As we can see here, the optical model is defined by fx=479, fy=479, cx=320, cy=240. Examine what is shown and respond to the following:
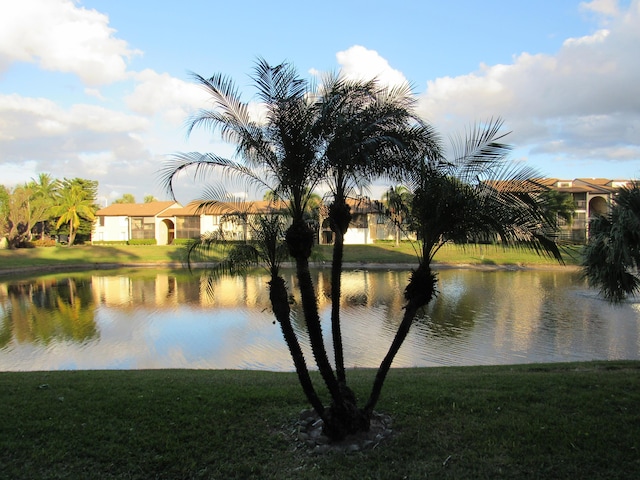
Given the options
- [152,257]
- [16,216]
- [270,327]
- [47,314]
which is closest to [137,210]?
[16,216]

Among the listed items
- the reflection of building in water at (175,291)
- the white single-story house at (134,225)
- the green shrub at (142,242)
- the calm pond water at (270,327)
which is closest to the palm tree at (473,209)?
the calm pond water at (270,327)

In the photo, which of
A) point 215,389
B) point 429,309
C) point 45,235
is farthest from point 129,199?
point 215,389

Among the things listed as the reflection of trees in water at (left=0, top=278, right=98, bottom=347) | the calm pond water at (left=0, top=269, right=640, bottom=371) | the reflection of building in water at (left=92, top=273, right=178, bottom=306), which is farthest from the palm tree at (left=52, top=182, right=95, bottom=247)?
the calm pond water at (left=0, top=269, right=640, bottom=371)

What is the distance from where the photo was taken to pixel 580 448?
A: 5.36m

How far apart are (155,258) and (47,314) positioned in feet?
93.7

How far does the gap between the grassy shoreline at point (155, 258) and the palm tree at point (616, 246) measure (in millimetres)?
26776

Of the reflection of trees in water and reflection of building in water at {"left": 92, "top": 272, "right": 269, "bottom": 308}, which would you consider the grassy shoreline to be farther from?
the reflection of trees in water

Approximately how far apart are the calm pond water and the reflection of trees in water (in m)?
0.05

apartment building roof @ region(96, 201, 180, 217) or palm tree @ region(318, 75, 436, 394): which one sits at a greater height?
apartment building roof @ region(96, 201, 180, 217)

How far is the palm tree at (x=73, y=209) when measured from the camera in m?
63.5

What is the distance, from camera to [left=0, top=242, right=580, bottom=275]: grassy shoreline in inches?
1598

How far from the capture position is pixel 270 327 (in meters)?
16.5

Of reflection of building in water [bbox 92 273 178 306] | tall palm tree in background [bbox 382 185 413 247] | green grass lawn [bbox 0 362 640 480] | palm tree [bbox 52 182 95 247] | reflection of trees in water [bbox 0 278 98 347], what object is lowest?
reflection of trees in water [bbox 0 278 98 347]

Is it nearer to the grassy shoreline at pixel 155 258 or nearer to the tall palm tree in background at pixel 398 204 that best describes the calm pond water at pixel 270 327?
the tall palm tree in background at pixel 398 204
